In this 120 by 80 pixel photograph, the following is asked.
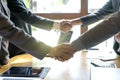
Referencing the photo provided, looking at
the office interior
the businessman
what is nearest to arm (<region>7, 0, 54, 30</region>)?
the office interior

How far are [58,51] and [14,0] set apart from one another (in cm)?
84

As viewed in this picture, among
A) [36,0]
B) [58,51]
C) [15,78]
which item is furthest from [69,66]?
[36,0]

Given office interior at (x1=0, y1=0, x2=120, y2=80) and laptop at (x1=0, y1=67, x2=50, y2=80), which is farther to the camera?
office interior at (x1=0, y1=0, x2=120, y2=80)

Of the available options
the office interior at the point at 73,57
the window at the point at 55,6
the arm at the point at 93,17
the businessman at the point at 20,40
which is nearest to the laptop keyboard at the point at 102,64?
the office interior at the point at 73,57

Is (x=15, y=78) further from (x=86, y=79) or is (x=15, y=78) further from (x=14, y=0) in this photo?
(x=14, y=0)

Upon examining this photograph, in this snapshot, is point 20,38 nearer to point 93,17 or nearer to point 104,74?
point 104,74

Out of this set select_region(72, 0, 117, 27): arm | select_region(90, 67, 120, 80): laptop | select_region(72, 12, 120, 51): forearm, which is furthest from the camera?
select_region(72, 0, 117, 27): arm

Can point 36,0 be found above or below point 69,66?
above

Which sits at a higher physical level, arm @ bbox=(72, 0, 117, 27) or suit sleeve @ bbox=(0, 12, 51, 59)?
suit sleeve @ bbox=(0, 12, 51, 59)

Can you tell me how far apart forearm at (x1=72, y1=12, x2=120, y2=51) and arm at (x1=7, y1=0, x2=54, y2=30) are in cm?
75

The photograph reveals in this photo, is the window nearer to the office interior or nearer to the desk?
the office interior

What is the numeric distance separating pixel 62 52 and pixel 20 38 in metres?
0.38

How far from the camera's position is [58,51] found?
72.6 inches

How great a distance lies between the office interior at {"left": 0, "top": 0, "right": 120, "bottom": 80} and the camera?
164cm
